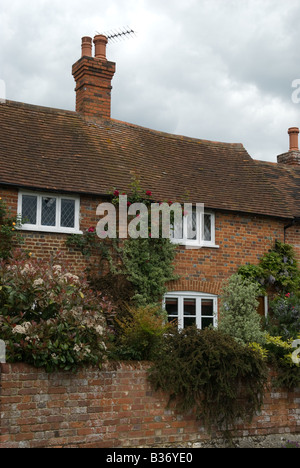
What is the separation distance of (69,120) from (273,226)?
660cm

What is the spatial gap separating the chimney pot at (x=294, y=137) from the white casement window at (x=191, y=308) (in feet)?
33.5

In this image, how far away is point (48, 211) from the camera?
538 inches

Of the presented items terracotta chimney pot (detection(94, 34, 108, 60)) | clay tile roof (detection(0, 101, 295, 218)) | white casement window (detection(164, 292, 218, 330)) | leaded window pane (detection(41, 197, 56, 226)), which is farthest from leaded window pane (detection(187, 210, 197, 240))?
terracotta chimney pot (detection(94, 34, 108, 60))

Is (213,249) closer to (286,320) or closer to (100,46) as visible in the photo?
(286,320)

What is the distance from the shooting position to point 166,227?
14.3 m

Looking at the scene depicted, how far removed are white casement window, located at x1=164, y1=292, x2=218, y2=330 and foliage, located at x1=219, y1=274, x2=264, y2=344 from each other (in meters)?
1.17

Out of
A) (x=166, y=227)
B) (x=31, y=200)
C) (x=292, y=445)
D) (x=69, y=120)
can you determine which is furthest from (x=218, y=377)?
(x=69, y=120)

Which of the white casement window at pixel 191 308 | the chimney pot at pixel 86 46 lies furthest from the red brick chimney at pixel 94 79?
the white casement window at pixel 191 308

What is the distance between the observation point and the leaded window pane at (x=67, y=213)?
45.3ft

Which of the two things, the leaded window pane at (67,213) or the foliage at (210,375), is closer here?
the foliage at (210,375)

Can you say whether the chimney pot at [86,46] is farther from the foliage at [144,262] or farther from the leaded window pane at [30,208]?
the leaded window pane at [30,208]

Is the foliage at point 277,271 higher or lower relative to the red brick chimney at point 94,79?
lower

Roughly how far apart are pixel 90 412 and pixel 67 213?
6153 mm
